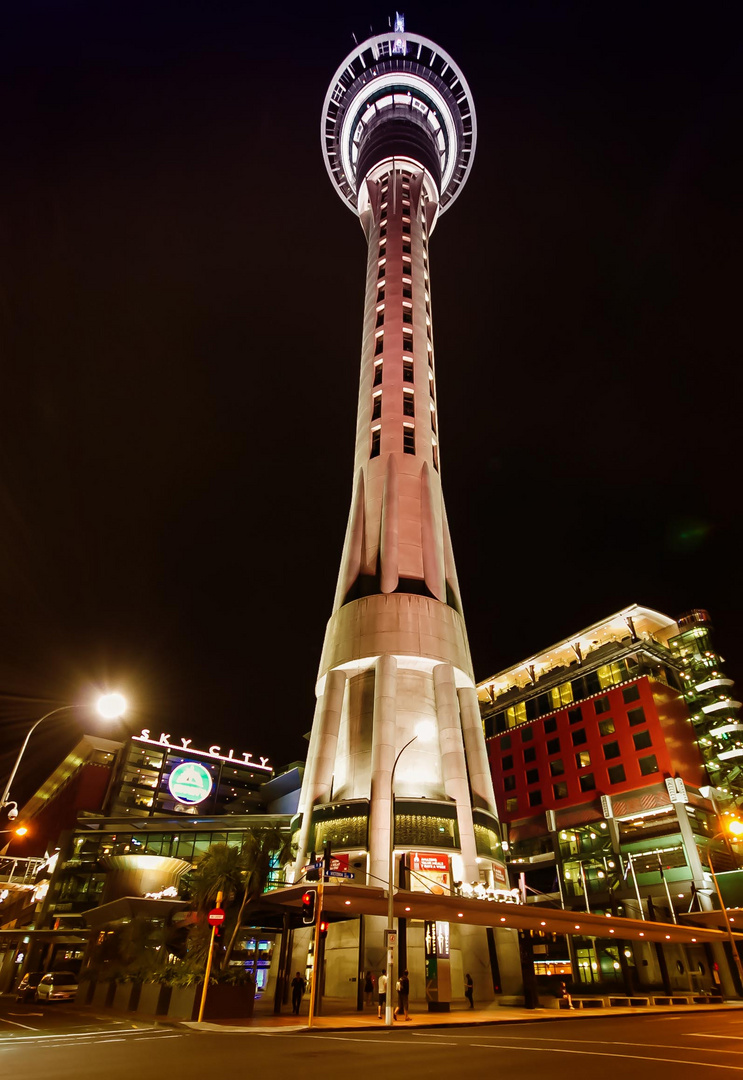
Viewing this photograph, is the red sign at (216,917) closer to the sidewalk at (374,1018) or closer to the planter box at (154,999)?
the sidewalk at (374,1018)

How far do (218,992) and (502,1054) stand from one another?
593 inches

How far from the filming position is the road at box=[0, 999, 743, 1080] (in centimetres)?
1184

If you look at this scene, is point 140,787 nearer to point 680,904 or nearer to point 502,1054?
point 680,904

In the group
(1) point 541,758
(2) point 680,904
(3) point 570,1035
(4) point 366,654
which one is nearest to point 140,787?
(1) point 541,758

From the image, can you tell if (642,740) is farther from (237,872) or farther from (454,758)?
(237,872)

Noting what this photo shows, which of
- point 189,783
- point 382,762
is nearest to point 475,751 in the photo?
point 382,762

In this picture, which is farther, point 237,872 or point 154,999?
point 237,872

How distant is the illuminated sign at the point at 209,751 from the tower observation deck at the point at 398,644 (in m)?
58.8

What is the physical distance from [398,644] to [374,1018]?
2638cm

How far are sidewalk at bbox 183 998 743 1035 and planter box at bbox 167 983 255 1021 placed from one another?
0.60 m

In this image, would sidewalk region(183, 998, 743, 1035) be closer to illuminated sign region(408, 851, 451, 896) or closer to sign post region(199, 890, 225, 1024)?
sign post region(199, 890, 225, 1024)

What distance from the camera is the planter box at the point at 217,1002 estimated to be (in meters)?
24.9

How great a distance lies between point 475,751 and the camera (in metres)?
49.3

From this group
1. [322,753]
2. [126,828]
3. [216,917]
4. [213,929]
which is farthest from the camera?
[126,828]
